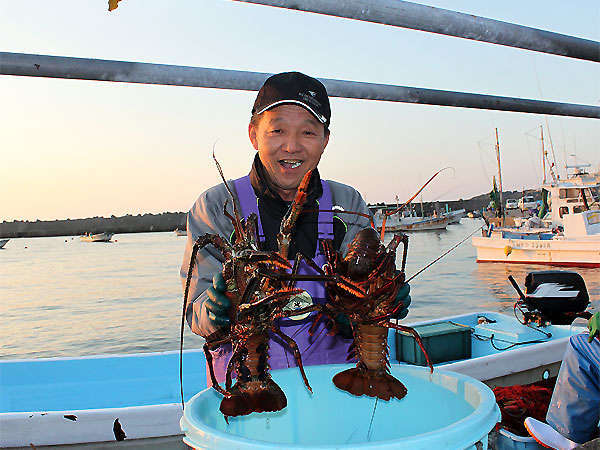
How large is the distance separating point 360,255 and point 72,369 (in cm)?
504

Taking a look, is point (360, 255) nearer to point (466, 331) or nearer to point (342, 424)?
point (342, 424)

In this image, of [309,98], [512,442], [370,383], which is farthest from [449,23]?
[512,442]

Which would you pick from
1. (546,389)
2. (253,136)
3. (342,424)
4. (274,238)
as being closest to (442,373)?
(342,424)

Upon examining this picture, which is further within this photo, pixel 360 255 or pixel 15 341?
pixel 15 341

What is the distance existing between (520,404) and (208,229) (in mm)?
3453

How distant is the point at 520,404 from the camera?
13.2 ft

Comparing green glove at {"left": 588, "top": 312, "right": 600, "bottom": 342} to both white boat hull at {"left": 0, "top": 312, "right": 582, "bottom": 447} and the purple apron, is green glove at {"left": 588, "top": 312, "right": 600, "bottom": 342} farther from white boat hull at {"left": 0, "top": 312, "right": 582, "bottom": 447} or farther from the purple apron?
the purple apron

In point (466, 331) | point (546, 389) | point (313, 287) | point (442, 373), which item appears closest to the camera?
point (442, 373)

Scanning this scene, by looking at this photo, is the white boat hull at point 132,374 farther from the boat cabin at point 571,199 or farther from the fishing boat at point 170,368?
the boat cabin at point 571,199

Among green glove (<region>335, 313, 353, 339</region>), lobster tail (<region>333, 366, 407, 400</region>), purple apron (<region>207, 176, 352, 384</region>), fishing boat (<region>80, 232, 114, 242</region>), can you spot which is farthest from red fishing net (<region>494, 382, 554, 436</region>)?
fishing boat (<region>80, 232, 114, 242</region>)

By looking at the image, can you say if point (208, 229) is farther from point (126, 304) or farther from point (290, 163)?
point (126, 304)

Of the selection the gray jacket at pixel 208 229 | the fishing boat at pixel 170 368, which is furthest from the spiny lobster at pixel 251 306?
the fishing boat at pixel 170 368

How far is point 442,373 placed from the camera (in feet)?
5.73

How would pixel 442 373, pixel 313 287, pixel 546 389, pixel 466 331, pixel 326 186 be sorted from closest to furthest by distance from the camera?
pixel 442 373 < pixel 313 287 < pixel 326 186 < pixel 546 389 < pixel 466 331
